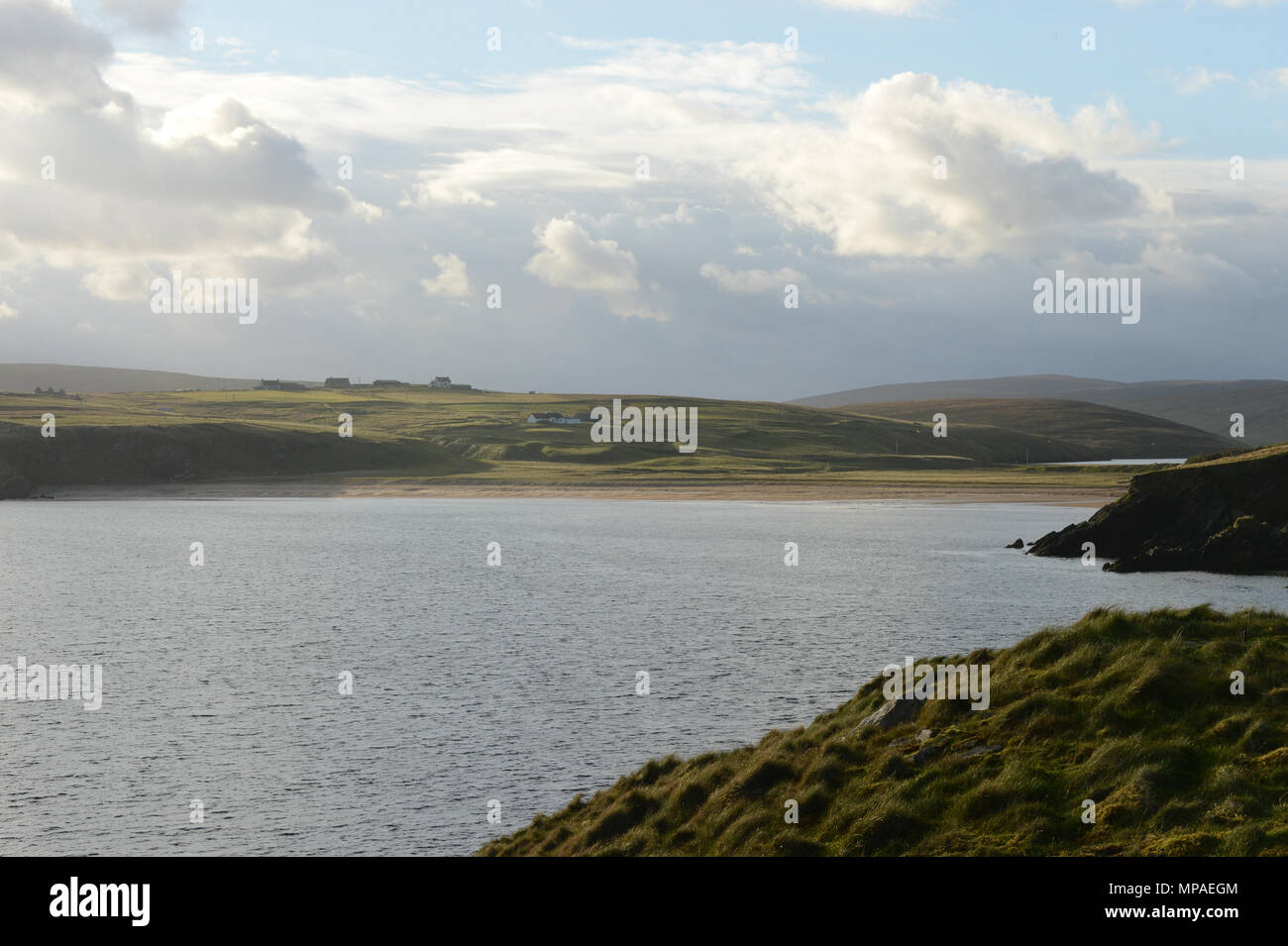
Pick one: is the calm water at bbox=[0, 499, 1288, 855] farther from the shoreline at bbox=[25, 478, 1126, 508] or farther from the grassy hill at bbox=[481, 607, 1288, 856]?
the shoreline at bbox=[25, 478, 1126, 508]

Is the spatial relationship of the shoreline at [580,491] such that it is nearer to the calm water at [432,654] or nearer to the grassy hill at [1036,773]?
the calm water at [432,654]

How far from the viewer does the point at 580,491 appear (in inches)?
6486

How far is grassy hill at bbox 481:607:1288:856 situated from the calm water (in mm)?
5676

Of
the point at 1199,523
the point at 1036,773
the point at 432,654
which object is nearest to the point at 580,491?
the point at 1199,523

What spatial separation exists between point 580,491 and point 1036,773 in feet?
482

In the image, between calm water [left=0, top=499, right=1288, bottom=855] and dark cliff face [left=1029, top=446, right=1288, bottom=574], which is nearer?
calm water [left=0, top=499, right=1288, bottom=855]

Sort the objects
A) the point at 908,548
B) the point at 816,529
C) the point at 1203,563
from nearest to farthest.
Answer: the point at 1203,563
the point at 908,548
the point at 816,529

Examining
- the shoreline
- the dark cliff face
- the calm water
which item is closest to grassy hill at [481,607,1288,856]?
the calm water

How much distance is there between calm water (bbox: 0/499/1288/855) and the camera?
28.2 metres

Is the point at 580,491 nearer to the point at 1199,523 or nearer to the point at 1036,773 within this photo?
the point at 1199,523
